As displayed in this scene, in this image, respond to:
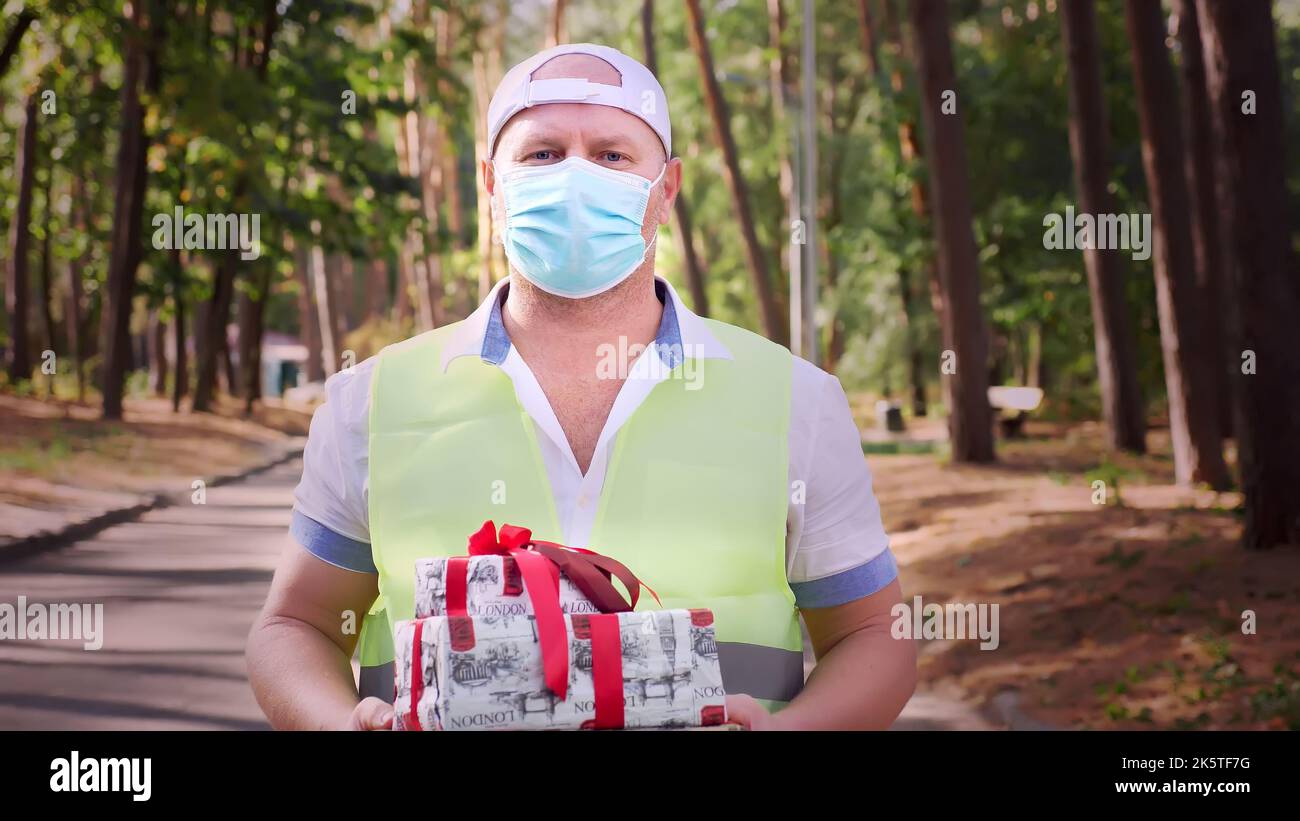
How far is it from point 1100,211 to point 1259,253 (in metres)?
12.0

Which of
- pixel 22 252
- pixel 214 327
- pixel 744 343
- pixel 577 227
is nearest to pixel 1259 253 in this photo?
pixel 744 343

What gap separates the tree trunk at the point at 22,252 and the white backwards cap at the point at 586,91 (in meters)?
36.9

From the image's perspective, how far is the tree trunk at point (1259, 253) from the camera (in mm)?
12852

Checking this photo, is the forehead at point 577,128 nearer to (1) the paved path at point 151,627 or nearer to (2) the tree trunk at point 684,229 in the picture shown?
(1) the paved path at point 151,627

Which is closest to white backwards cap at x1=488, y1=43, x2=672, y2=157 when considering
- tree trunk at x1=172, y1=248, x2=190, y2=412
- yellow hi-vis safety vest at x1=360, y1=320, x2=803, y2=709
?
yellow hi-vis safety vest at x1=360, y1=320, x2=803, y2=709

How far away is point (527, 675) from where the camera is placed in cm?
253

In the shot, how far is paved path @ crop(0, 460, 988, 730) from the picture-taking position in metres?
9.94

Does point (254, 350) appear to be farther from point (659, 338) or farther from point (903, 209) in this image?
point (659, 338)

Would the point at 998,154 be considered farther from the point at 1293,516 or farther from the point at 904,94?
the point at 1293,516

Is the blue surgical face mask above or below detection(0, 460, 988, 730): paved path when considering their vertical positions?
above

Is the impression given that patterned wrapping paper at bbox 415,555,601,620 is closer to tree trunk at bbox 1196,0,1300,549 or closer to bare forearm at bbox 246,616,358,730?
bare forearm at bbox 246,616,358,730

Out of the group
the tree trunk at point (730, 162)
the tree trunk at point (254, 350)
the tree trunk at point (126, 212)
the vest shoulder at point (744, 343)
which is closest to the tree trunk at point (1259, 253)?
the vest shoulder at point (744, 343)

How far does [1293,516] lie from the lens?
42.8ft
